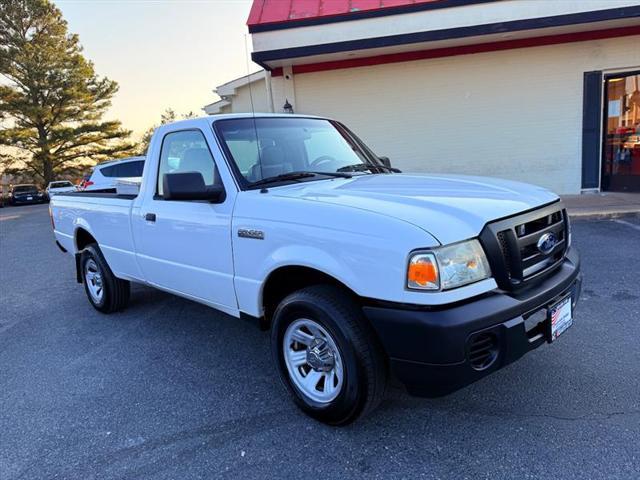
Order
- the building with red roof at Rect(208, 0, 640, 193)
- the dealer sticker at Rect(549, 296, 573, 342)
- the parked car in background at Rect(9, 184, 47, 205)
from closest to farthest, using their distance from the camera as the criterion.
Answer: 1. the dealer sticker at Rect(549, 296, 573, 342)
2. the building with red roof at Rect(208, 0, 640, 193)
3. the parked car in background at Rect(9, 184, 47, 205)

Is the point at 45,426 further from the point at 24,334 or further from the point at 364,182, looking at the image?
the point at 364,182

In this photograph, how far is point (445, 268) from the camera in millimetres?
2375

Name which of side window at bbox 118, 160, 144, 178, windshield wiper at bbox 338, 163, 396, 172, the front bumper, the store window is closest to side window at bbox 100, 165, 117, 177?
side window at bbox 118, 160, 144, 178

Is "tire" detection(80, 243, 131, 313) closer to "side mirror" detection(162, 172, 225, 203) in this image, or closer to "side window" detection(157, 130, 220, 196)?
"side window" detection(157, 130, 220, 196)

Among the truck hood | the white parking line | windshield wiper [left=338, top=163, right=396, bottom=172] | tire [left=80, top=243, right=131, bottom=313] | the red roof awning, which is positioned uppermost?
the red roof awning

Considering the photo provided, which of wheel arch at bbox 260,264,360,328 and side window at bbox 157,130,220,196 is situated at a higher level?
side window at bbox 157,130,220,196

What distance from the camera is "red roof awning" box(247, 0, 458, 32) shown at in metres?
10.3

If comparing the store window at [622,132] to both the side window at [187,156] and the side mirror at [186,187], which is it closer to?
the side window at [187,156]

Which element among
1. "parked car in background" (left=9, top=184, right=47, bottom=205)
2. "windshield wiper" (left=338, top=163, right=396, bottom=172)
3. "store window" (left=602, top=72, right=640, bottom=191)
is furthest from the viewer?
"parked car in background" (left=9, top=184, right=47, bottom=205)

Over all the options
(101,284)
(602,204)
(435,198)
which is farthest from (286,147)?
(602,204)

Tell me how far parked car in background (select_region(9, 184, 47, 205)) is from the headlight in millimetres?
34526

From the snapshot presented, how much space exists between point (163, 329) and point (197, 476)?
242cm

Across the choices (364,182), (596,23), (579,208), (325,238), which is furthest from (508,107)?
(325,238)

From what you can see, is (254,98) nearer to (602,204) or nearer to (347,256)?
(602,204)
